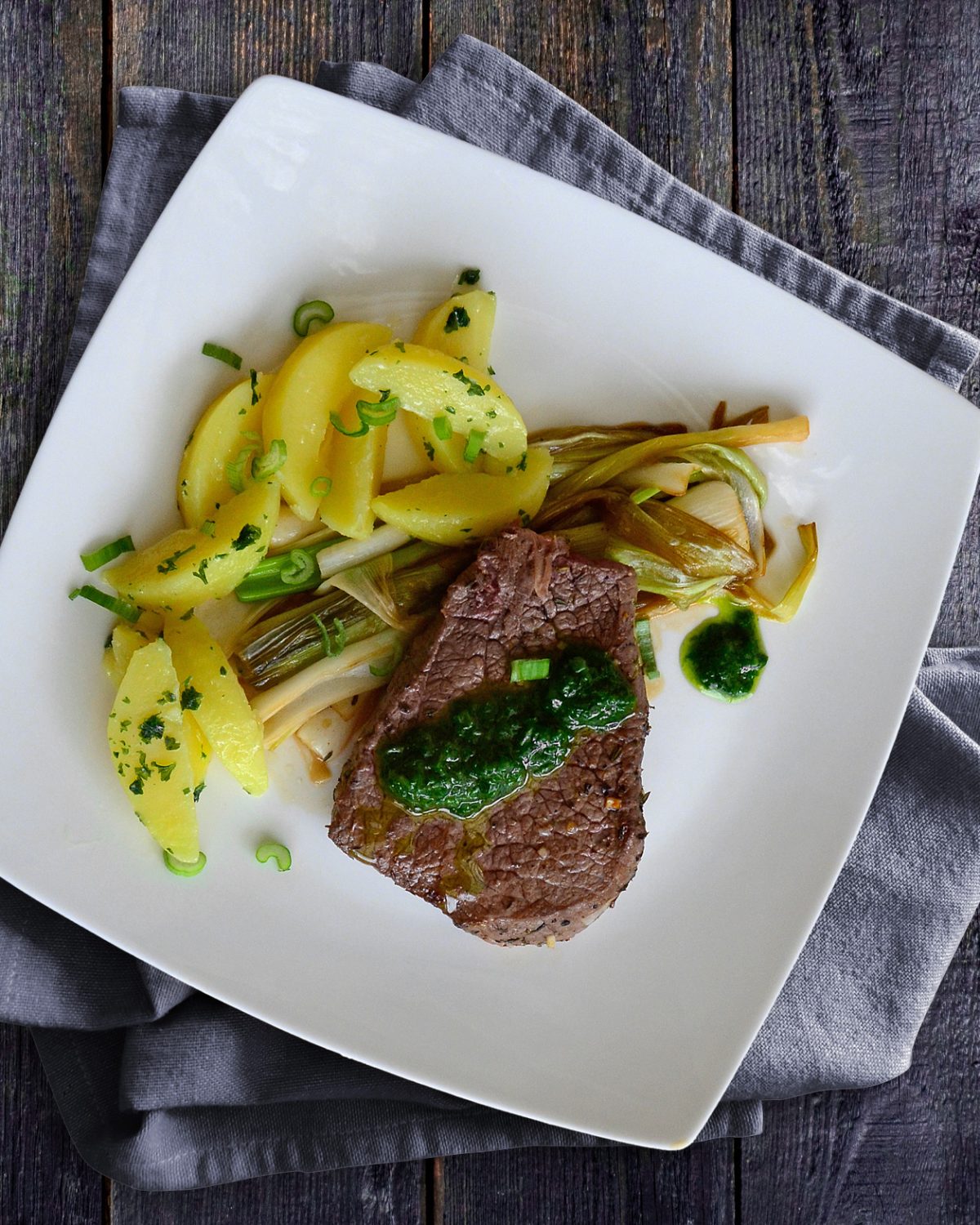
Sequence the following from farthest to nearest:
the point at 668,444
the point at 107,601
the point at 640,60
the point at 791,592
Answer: the point at 640,60 → the point at 791,592 → the point at 668,444 → the point at 107,601

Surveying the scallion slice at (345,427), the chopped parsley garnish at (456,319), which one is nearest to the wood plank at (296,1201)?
the scallion slice at (345,427)

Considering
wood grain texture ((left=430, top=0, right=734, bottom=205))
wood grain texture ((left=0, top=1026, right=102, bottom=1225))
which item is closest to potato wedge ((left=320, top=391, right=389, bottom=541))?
wood grain texture ((left=430, top=0, right=734, bottom=205))

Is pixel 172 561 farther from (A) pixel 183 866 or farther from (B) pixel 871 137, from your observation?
(B) pixel 871 137

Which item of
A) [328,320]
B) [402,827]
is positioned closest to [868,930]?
[402,827]

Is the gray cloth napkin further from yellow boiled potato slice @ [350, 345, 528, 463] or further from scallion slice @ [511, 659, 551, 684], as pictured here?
scallion slice @ [511, 659, 551, 684]

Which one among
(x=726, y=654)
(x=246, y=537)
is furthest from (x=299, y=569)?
(x=726, y=654)
